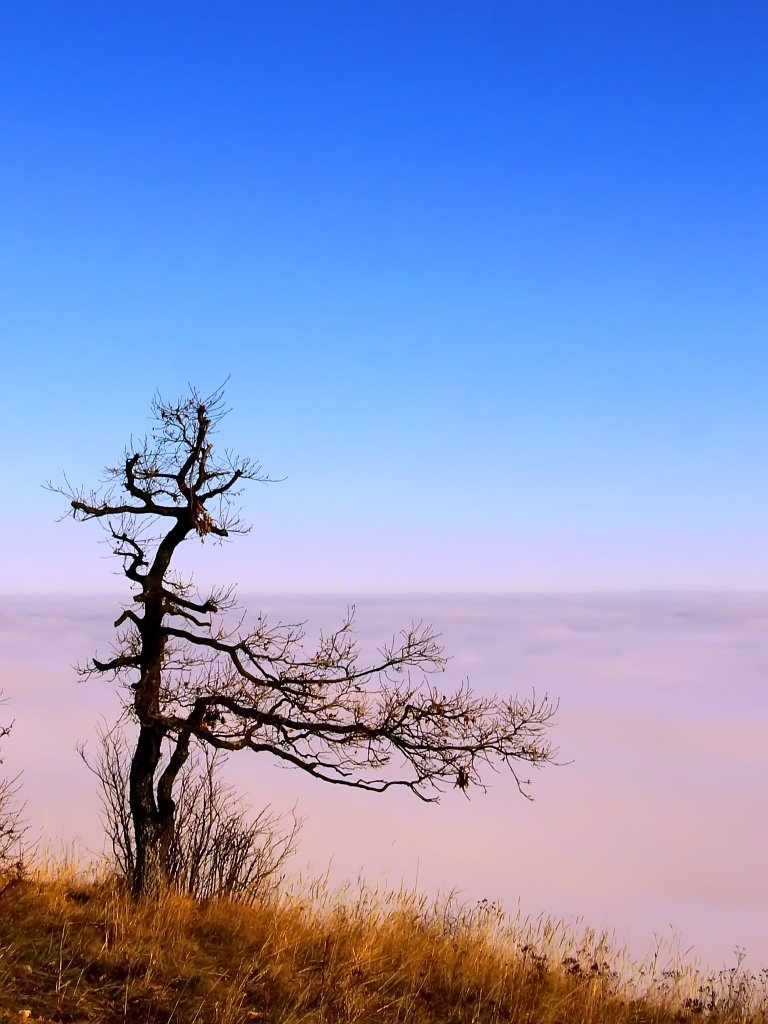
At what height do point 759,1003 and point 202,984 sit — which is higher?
point 202,984

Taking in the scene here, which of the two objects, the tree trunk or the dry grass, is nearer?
the dry grass

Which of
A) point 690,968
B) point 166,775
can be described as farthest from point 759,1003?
point 166,775

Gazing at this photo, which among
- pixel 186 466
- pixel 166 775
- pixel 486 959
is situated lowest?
pixel 486 959

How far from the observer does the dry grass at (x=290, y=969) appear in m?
8.64

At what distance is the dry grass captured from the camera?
340 inches

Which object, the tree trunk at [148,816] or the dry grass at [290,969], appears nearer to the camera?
the dry grass at [290,969]

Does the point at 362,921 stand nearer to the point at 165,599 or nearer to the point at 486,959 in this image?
the point at 486,959

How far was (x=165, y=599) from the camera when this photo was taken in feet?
38.8

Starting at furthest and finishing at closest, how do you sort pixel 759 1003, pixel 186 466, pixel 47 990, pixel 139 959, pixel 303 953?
pixel 186 466 < pixel 759 1003 < pixel 303 953 < pixel 139 959 < pixel 47 990

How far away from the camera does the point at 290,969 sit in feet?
31.6

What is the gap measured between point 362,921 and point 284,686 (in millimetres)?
3106

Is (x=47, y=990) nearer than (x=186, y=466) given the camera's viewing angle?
Yes

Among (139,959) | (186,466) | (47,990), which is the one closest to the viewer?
(47,990)

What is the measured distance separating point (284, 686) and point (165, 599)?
6.24 ft
